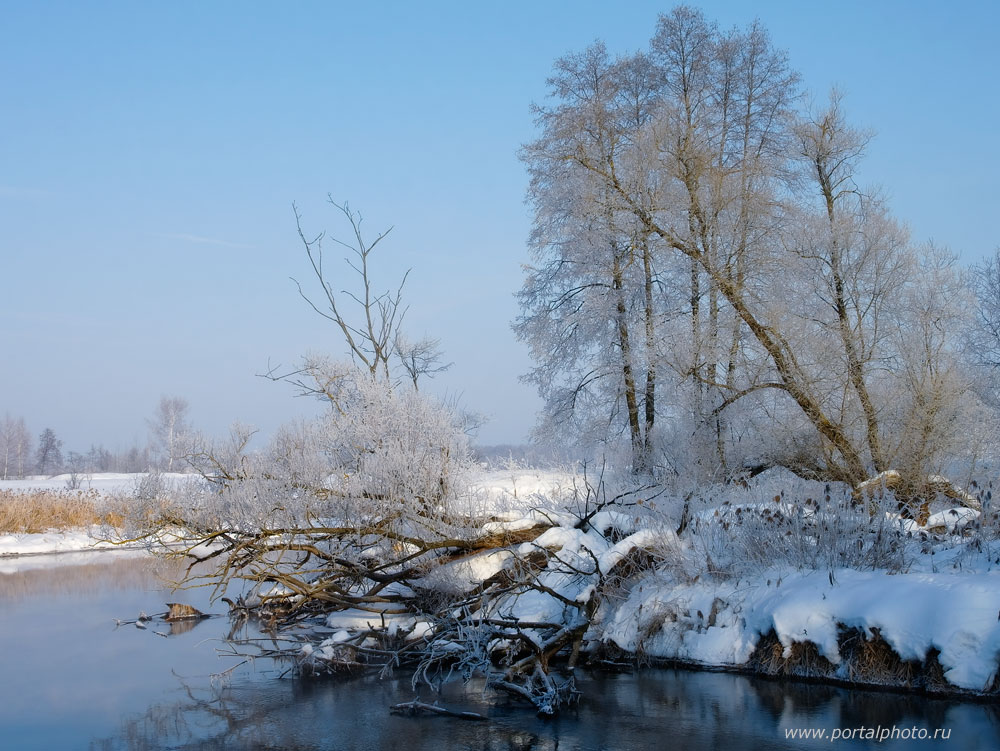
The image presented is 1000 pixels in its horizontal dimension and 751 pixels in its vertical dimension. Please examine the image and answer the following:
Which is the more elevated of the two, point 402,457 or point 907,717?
point 402,457

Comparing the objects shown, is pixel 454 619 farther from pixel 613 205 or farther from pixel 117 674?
pixel 613 205

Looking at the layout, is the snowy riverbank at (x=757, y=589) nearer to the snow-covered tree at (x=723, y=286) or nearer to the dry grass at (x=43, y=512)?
the snow-covered tree at (x=723, y=286)

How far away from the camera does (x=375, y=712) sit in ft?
28.9

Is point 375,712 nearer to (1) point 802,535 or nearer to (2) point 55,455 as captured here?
(1) point 802,535

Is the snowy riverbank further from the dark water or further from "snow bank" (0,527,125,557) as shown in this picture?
"snow bank" (0,527,125,557)

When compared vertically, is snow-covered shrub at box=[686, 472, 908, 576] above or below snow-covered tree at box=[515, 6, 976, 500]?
below

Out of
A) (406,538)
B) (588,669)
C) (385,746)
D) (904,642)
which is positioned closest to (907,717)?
(904,642)

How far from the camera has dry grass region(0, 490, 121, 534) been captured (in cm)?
2738

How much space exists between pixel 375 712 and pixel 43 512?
2357cm

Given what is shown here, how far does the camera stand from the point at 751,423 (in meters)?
16.5

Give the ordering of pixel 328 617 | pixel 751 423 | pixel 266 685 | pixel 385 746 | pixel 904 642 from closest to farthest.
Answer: pixel 385 746 → pixel 904 642 → pixel 266 685 → pixel 328 617 → pixel 751 423

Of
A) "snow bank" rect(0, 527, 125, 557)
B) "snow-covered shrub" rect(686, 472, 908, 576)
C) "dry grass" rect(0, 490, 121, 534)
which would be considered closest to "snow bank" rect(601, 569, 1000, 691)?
"snow-covered shrub" rect(686, 472, 908, 576)

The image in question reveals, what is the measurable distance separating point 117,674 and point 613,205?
11990mm

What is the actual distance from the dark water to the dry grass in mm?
17495
